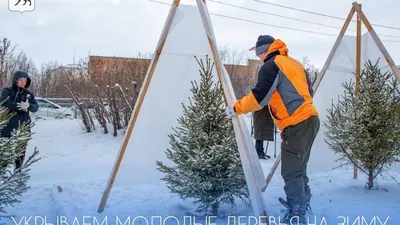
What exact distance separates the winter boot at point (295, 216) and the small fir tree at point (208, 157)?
478mm

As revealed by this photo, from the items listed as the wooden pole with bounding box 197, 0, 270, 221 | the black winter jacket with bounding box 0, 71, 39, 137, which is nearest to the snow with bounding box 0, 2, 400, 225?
the wooden pole with bounding box 197, 0, 270, 221

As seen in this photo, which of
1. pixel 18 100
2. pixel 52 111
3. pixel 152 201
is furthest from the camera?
pixel 52 111

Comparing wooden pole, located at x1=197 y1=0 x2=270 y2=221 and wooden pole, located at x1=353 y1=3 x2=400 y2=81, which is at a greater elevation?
wooden pole, located at x1=353 y1=3 x2=400 y2=81

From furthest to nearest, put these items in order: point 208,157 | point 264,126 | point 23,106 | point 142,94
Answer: point 264,126, point 23,106, point 142,94, point 208,157

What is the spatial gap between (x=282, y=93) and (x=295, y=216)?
3.62 feet

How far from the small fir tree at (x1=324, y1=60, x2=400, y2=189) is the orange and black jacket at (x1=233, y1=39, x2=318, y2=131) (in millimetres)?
1375

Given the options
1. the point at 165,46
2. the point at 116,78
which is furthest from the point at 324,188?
the point at 116,78

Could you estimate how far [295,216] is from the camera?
10.7 feet

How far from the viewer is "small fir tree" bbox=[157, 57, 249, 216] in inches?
134

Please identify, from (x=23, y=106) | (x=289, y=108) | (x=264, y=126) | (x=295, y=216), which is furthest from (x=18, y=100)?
Result: (x=295, y=216)

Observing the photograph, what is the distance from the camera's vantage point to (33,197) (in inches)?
172

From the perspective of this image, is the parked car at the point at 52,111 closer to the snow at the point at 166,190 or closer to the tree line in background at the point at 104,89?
the tree line in background at the point at 104,89

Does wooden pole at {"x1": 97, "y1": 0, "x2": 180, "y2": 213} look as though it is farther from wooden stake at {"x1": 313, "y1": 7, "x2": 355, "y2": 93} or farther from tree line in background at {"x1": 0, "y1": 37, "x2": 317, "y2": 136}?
tree line in background at {"x1": 0, "y1": 37, "x2": 317, "y2": 136}

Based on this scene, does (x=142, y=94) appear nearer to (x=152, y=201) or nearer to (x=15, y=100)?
(x=152, y=201)
